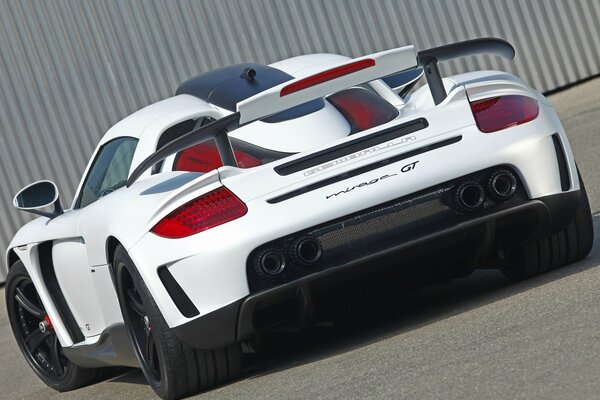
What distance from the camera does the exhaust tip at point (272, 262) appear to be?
16.6 feet

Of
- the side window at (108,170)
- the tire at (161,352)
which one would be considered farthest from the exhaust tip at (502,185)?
the side window at (108,170)

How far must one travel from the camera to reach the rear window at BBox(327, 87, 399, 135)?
18.6ft

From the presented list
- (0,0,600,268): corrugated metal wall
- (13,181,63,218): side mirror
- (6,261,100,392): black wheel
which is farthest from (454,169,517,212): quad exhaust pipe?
(0,0,600,268): corrugated metal wall

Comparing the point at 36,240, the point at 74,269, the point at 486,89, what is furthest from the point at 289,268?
the point at 36,240

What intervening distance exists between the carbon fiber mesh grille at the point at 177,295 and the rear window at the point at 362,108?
106cm

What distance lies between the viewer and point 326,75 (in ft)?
16.9

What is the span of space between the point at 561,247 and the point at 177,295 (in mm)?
1774

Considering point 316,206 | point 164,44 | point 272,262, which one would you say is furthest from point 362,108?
point 164,44

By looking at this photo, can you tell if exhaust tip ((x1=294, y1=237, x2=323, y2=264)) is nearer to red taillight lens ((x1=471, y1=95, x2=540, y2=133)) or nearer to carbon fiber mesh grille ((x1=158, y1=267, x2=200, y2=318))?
carbon fiber mesh grille ((x1=158, y1=267, x2=200, y2=318))

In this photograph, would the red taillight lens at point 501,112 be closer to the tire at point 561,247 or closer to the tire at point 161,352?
the tire at point 561,247

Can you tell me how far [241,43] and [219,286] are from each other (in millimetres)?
10161

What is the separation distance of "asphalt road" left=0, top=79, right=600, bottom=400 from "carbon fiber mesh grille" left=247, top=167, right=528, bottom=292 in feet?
1.32

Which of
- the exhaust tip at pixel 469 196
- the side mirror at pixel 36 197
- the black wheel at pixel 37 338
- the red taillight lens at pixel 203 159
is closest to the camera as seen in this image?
the exhaust tip at pixel 469 196

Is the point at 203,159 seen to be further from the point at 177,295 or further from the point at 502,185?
the point at 502,185
